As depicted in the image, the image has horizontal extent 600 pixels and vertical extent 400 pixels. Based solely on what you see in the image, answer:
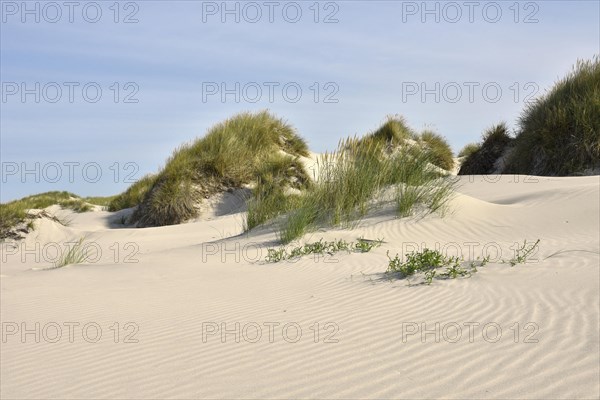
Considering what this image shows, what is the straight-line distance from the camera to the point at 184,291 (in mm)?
5711

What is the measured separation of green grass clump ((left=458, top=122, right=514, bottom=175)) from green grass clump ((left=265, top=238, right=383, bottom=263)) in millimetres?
10078

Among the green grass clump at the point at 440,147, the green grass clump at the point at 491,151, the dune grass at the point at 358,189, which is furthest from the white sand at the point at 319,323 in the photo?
the green grass clump at the point at 440,147

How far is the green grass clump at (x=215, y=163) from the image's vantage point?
13367mm

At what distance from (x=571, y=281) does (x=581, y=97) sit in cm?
1037

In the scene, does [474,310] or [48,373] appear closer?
[48,373]

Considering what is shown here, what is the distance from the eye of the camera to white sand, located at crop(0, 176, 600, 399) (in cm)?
296

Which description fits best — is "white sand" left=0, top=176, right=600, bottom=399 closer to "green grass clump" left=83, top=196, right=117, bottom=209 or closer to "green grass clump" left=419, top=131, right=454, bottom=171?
"green grass clump" left=419, top=131, right=454, bottom=171

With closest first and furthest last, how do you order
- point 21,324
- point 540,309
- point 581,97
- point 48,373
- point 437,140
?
1. point 48,373
2. point 540,309
3. point 21,324
4. point 581,97
5. point 437,140

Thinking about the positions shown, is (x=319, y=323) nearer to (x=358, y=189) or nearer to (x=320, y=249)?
(x=320, y=249)

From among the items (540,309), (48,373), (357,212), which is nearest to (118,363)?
(48,373)

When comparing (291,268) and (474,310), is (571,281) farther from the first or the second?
(291,268)

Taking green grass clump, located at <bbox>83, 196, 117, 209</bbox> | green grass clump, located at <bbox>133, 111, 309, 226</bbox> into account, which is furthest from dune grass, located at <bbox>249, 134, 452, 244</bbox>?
green grass clump, located at <bbox>83, 196, 117, 209</bbox>

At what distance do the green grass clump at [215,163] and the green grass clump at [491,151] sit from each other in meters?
4.80

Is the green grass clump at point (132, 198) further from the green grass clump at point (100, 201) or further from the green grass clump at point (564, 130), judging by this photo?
the green grass clump at point (564, 130)
